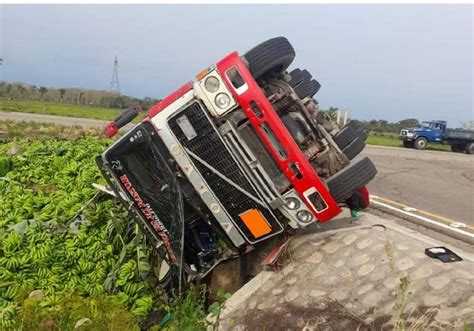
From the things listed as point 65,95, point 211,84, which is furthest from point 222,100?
point 65,95

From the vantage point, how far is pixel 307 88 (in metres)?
5.48

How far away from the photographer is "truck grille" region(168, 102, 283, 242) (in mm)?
4312

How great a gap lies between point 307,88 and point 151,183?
7.41ft

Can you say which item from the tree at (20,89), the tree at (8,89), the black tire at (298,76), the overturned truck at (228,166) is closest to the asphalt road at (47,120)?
the black tire at (298,76)

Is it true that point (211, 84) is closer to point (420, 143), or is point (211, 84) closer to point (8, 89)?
point (420, 143)

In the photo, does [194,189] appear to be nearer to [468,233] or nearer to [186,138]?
[186,138]

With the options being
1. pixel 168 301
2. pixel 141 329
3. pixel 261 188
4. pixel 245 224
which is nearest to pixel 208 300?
pixel 168 301

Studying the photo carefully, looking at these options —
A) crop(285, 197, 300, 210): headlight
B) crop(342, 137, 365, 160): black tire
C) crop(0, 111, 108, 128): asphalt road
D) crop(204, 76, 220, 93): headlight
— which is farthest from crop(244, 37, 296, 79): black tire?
crop(0, 111, 108, 128): asphalt road

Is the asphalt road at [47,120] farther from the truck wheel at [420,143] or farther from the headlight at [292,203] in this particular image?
the headlight at [292,203]

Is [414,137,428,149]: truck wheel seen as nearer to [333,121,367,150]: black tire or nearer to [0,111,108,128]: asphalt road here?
[0,111,108,128]: asphalt road

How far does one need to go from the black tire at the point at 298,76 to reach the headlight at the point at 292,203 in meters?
1.81

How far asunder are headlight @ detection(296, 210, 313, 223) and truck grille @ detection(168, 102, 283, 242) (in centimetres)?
24

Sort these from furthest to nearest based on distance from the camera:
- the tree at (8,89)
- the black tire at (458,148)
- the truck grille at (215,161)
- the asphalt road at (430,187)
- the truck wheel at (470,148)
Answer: the tree at (8,89) < the black tire at (458,148) < the truck wheel at (470,148) < the asphalt road at (430,187) < the truck grille at (215,161)

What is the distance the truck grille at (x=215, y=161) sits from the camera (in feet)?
14.1
